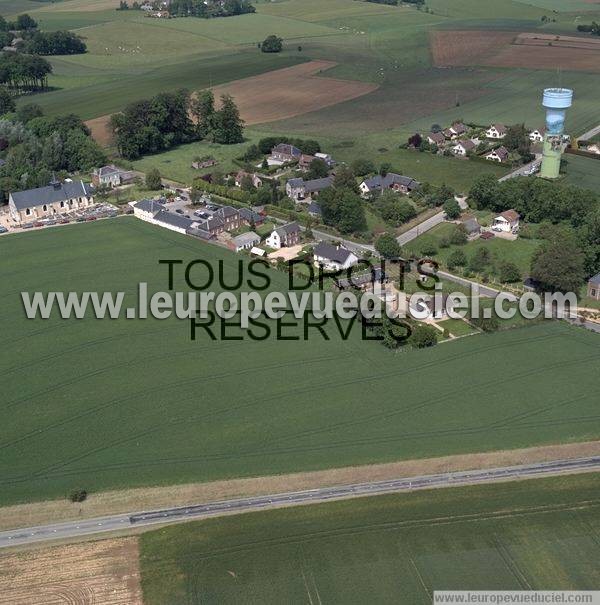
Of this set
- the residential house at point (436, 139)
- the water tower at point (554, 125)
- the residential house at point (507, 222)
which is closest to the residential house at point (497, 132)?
the residential house at point (436, 139)

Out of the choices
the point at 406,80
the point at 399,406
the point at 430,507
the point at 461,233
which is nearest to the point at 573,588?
the point at 430,507

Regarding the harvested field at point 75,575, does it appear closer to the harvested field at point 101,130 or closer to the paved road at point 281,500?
the paved road at point 281,500

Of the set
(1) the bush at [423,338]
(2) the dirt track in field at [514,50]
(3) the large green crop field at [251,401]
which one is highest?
(2) the dirt track in field at [514,50]

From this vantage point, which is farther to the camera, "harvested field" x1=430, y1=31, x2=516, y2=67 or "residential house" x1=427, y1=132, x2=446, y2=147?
"harvested field" x1=430, y1=31, x2=516, y2=67

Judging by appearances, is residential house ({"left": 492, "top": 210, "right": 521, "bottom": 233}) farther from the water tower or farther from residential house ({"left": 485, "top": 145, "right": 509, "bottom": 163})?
residential house ({"left": 485, "top": 145, "right": 509, "bottom": 163})

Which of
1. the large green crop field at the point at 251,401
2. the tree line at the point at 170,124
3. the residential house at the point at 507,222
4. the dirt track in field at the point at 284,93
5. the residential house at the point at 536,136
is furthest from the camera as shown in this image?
the dirt track in field at the point at 284,93

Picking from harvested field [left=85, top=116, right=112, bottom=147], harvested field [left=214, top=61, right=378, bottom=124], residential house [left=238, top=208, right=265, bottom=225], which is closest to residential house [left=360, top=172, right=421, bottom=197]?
residential house [left=238, top=208, right=265, bottom=225]

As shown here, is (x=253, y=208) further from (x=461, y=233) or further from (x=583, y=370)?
(x=583, y=370)

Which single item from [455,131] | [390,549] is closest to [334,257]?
[390,549]
